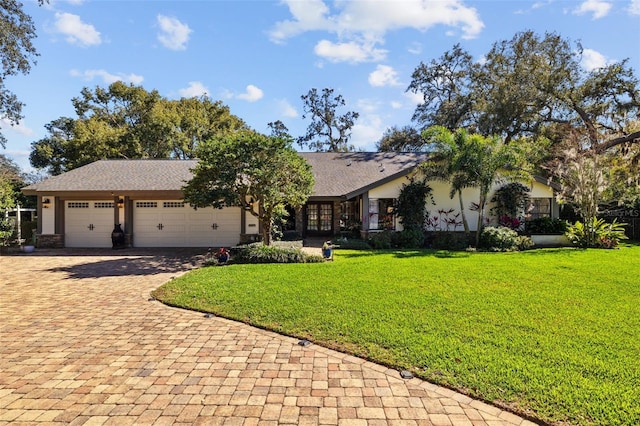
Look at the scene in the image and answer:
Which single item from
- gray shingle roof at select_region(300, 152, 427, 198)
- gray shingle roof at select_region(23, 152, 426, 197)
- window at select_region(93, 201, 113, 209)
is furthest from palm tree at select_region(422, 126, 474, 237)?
window at select_region(93, 201, 113, 209)

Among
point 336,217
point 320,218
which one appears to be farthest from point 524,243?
point 320,218

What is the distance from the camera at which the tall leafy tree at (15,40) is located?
14.9 meters

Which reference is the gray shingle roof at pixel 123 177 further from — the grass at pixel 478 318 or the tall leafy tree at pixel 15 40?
the grass at pixel 478 318

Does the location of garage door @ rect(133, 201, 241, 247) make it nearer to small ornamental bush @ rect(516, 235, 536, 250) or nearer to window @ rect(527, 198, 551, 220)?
small ornamental bush @ rect(516, 235, 536, 250)

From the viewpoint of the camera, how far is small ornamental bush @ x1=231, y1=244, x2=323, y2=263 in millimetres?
10633

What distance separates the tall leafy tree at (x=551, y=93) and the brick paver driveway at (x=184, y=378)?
2195 cm

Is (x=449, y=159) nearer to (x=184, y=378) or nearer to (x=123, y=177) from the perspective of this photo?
(x=184, y=378)

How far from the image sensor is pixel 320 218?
18641 millimetres

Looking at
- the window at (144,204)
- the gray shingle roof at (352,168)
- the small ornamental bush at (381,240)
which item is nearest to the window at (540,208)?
the gray shingle roof at (352,168)

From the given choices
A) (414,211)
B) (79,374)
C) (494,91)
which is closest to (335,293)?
(79,374)

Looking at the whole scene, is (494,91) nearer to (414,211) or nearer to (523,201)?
(523,201)

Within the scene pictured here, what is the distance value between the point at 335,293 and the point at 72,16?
37.0 feet

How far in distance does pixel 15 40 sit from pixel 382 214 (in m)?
18.3

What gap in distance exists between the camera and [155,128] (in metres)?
25.8
